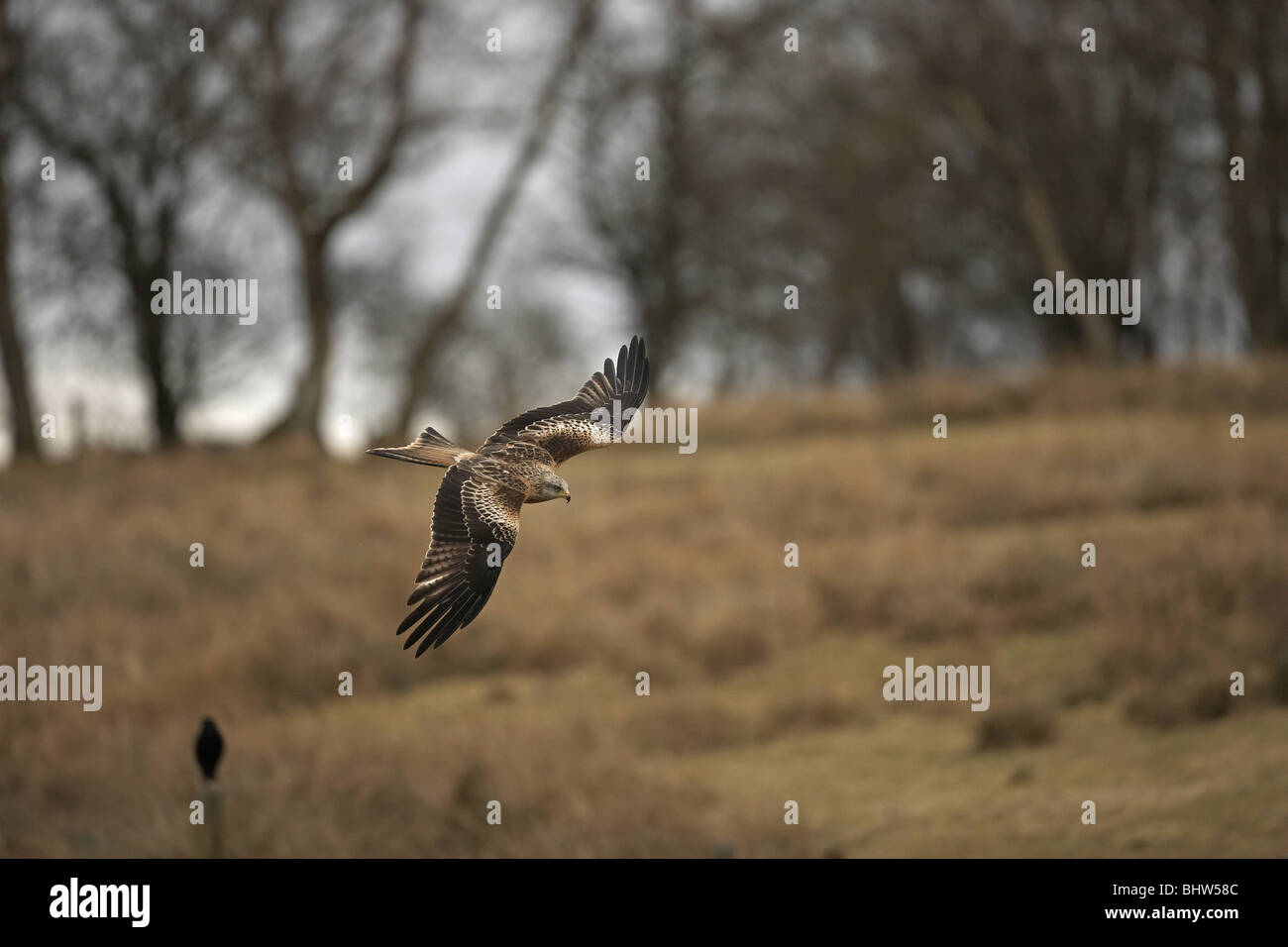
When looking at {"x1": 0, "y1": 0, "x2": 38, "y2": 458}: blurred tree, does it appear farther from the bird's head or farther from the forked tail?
the bird's head

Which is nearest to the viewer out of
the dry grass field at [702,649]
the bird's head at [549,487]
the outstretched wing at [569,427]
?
the bird's head at [549,487]

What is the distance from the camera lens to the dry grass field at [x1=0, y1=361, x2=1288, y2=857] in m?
8.84

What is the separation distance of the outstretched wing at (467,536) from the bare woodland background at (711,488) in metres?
1.32

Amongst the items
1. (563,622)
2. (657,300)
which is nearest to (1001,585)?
Result: (563,622)

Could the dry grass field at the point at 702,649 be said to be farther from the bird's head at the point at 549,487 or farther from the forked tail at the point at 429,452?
the bird's head at the point at 549,487

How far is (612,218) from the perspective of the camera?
1293 inches

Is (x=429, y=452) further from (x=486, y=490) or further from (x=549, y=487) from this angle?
(x=549, y=487)

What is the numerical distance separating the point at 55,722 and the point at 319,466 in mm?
7215

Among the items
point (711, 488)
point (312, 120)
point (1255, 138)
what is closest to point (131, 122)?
point (312, 120)

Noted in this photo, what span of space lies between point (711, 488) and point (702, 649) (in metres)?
4.02

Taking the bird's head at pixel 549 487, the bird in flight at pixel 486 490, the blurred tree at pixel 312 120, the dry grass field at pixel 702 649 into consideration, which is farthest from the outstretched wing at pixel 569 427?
the blurred tree at pixel 312 120

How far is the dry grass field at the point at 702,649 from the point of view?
8.84 m
